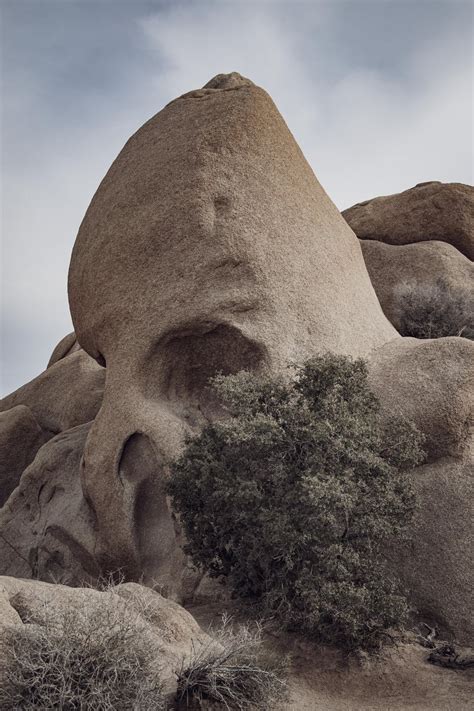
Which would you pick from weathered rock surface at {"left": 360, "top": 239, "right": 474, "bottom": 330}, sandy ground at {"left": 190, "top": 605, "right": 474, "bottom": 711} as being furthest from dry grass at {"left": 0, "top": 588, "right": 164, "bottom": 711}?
weathered rock surface at {"left": 360, "top": 239, "right": 474, "bottom": 330}

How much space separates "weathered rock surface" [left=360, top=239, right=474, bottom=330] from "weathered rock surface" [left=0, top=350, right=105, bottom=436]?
23.3ft

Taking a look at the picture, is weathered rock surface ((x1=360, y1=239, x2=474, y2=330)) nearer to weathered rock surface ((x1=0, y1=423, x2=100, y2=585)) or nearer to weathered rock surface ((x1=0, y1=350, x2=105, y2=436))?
weathered rock surface ((x1=0, y1=350, x2=105, y2=436))

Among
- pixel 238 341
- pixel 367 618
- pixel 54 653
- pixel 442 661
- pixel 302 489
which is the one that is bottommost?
pixel 442 661

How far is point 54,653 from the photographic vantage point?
6191 millimetres

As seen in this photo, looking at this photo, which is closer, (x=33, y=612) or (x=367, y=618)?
(x=33, y=612)

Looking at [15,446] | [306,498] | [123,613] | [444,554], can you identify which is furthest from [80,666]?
[15,446]

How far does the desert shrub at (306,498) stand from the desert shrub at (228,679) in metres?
1.08

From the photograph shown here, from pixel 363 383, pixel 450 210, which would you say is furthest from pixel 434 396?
pixel 450 210

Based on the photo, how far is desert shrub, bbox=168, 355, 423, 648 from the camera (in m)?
8.36

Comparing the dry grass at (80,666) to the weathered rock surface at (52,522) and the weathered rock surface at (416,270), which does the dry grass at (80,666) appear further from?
the weathered rock surface at (416,270)

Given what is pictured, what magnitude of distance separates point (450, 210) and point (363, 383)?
11.2 m

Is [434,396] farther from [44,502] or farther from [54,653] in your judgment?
[44,502]

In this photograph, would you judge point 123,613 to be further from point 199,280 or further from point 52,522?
point 52,522

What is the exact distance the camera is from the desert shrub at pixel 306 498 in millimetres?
8359
